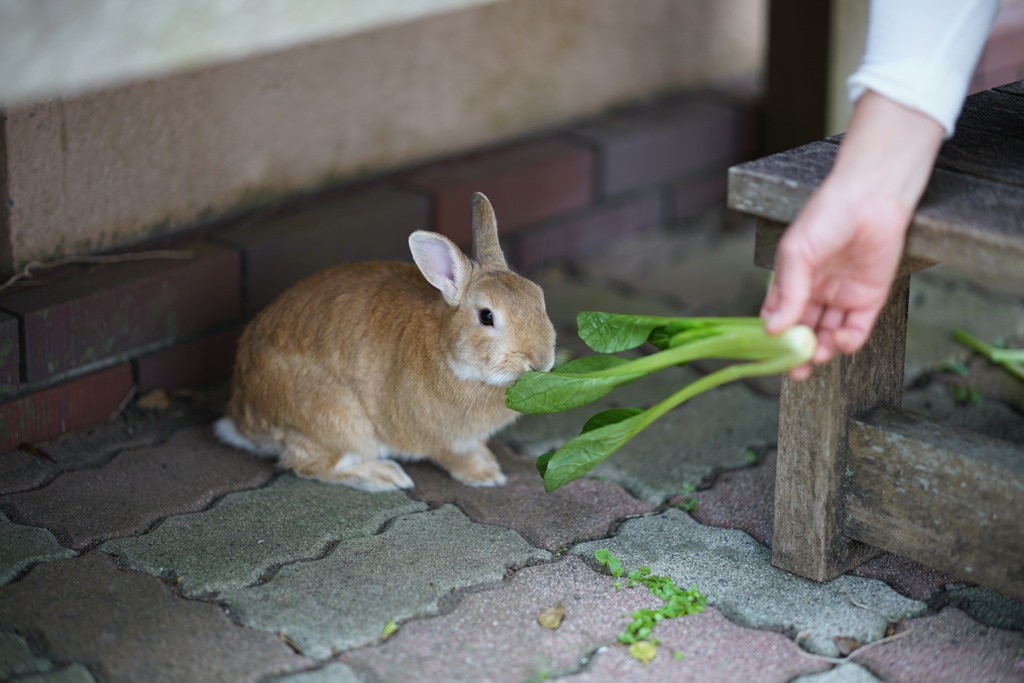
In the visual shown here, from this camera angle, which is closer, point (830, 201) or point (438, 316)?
point (830, 201)

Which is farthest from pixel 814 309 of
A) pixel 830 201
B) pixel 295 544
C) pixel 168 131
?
pixel 168 131

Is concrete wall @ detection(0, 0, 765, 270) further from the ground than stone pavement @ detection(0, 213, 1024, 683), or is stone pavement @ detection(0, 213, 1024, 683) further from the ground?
concrete wall @ detection(0, 0, 765, 270)

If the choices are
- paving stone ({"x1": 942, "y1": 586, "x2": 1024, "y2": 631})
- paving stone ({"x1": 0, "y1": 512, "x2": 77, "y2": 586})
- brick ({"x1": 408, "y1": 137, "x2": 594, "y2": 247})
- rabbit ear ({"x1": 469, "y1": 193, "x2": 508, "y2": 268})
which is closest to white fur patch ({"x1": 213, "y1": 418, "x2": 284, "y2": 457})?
paving stone ({"x1": 0, "y1": 512, "x2": 77, "y2": 586})

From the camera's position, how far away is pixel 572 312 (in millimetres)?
3963

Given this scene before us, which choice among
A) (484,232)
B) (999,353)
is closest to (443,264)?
(484,232)

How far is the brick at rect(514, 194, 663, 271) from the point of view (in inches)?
169

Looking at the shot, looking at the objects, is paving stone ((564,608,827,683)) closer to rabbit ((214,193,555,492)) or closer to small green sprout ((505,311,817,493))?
small green sprout ((505,311,817,493))

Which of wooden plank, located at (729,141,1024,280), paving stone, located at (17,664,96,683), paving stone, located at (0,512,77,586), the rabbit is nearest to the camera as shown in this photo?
wooden plank, located at (729,141,1024,280)

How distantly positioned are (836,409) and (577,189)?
2160 mm

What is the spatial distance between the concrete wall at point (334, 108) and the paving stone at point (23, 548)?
837 millimetres

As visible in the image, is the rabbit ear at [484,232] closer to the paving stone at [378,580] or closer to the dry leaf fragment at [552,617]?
the paving stone at [378,580]

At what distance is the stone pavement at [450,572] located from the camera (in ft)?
7.42

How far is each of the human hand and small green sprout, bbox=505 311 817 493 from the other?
58 mm

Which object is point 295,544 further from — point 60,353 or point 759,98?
point 759,98
